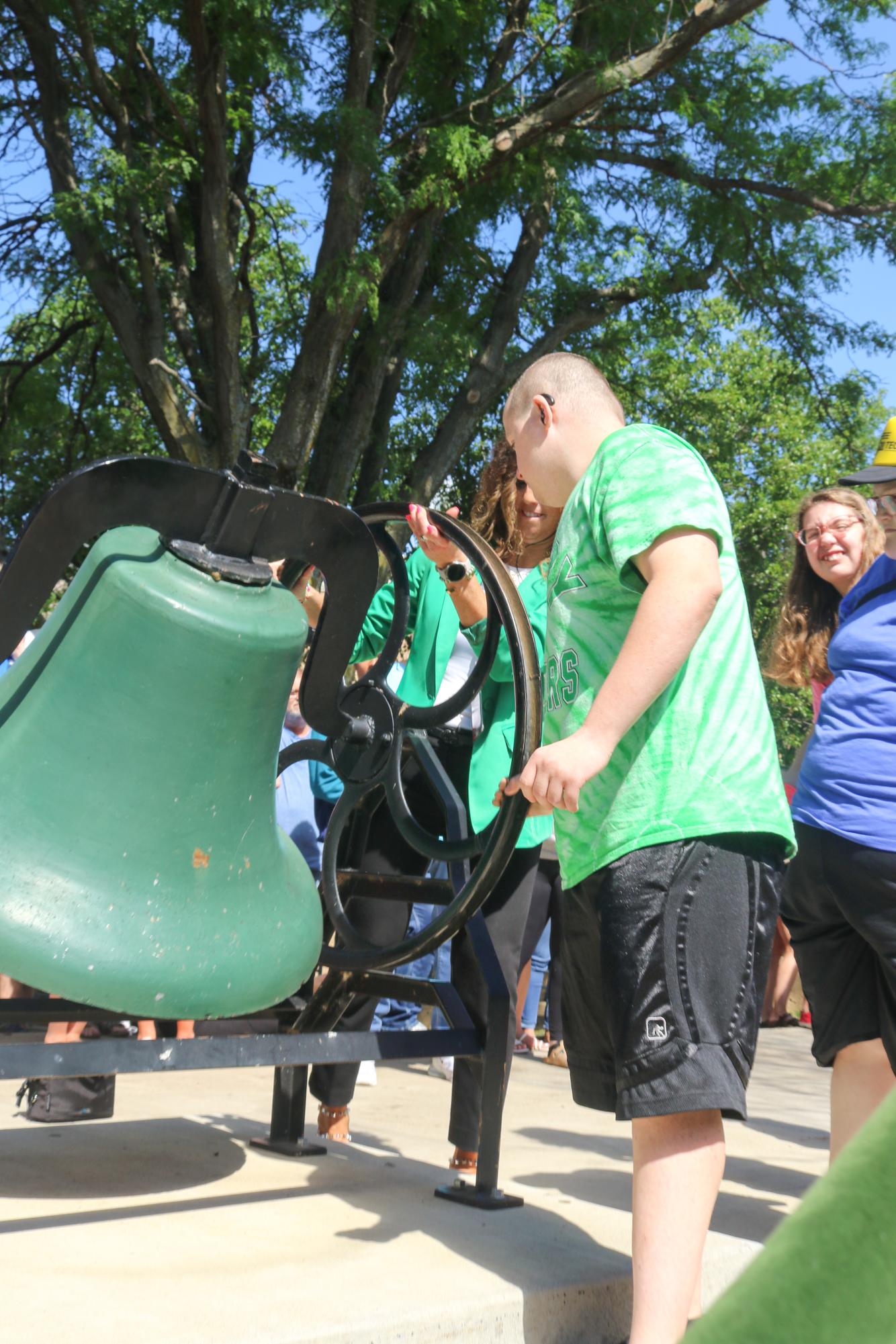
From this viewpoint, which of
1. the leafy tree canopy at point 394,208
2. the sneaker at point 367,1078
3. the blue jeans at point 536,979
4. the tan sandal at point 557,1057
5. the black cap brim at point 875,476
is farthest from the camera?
the leafy tree canopy at point 394,208

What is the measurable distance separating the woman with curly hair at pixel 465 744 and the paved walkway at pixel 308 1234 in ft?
0.60

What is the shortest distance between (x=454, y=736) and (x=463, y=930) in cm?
43

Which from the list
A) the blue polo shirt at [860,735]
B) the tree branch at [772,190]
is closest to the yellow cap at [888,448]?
the blue polo shirt at [860,735]

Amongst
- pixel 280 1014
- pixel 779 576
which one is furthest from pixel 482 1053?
pixel 779 576

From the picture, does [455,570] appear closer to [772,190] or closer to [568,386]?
[568,386]

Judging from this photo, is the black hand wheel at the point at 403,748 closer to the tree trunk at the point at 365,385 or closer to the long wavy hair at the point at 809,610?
the long wavy hair at the point at 809,610

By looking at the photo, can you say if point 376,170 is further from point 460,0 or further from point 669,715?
point 669,715

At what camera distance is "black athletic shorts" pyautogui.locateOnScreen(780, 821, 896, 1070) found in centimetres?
244

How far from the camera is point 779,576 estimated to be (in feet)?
85.5

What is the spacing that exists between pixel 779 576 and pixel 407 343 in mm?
17695

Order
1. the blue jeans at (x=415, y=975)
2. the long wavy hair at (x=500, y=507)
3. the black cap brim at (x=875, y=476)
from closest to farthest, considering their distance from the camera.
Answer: the black cap brim at (x=875, y=476) → the long wavy hair at (x=500, y=507) → the blue jeans at (x=415, y=975)

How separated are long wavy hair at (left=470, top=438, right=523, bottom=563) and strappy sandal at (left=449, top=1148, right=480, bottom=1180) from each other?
140 centimetres

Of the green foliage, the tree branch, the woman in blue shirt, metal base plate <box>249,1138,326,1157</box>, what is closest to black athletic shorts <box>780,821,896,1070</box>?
the woman in blue shirt

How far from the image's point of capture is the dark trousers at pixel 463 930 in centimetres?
292
